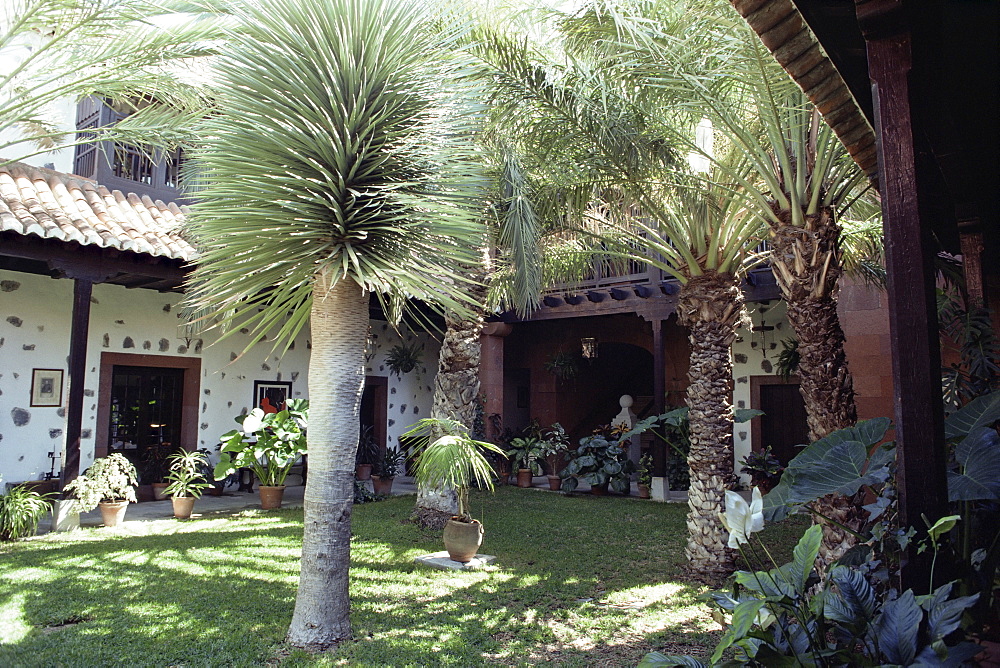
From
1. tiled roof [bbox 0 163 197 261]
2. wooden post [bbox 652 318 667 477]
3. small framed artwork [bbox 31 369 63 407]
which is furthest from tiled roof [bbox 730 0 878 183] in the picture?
small framed artwork [bbox 31 369 63 407]

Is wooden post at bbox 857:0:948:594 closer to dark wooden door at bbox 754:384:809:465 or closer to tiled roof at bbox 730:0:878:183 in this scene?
tiled roof at bbox 730:0:878:183

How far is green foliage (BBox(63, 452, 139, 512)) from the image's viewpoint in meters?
6.95

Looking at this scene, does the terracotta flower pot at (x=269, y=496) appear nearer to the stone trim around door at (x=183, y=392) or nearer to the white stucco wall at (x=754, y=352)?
the stone trim around door at (x=183, y=392)

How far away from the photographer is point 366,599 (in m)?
4.57

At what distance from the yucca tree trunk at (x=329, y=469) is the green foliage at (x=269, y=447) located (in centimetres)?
529

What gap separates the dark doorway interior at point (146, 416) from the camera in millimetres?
9117

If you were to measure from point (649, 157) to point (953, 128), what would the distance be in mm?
2124

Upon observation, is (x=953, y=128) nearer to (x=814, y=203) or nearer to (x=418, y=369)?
(x=814, y=203)

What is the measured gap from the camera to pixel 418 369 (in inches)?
506

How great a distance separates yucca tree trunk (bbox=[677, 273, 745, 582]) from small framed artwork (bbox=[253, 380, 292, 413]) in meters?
6.73

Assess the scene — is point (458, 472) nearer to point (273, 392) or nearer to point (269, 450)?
point (269, 450)

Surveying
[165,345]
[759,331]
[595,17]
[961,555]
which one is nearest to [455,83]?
[595,17]

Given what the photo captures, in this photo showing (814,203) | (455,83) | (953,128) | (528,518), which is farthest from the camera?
(528,518)

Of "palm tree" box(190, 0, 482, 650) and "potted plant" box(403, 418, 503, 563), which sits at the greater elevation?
"palm tree" box(190, 0, 482, 650)
